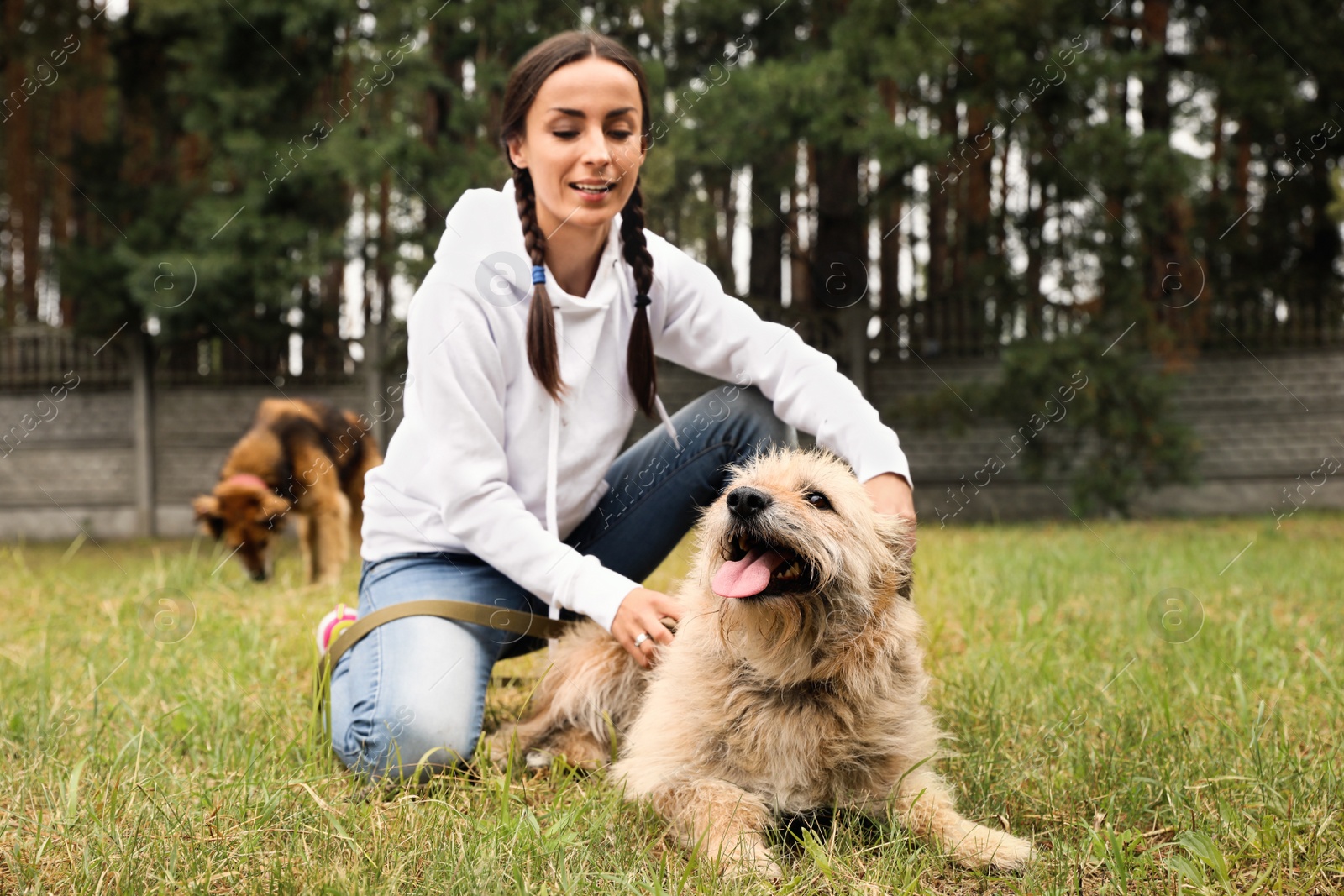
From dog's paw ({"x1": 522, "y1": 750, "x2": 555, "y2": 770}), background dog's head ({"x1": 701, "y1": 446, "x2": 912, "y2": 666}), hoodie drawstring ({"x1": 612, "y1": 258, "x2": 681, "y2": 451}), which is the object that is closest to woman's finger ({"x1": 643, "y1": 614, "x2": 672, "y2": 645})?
background dog's head ({"x1": 701, "y1": 446, "x2": 912, "y2": 666})

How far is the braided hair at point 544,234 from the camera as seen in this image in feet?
8.13

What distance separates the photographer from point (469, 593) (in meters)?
2.57

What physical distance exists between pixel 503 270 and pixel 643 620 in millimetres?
934

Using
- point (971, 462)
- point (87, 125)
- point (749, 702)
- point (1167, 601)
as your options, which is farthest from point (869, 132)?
point (87, 125)

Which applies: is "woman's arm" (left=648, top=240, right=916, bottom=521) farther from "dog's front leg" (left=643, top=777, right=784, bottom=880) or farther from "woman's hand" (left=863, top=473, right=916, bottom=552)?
"dog's front leg" (left=643, top=777, right=784, bottom=880)

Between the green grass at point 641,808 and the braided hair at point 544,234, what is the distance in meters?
0.96

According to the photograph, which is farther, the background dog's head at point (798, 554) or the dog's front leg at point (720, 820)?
the background dog's head at point (798, 554)

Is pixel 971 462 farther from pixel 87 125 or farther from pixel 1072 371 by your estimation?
pixel 87 125

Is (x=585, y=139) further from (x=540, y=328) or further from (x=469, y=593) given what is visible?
(x=469, y=593)

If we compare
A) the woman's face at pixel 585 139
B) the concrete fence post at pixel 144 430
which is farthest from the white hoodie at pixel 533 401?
the concrete fence post at pixel 144 430

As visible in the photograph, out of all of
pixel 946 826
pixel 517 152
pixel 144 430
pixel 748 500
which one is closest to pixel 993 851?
pixel 946 826

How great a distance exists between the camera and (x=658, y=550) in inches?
111

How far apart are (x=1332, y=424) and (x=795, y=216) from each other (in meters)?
5.38

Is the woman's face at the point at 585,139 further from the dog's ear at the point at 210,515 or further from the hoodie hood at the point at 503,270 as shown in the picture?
the dog's ear at the point at 210,515
